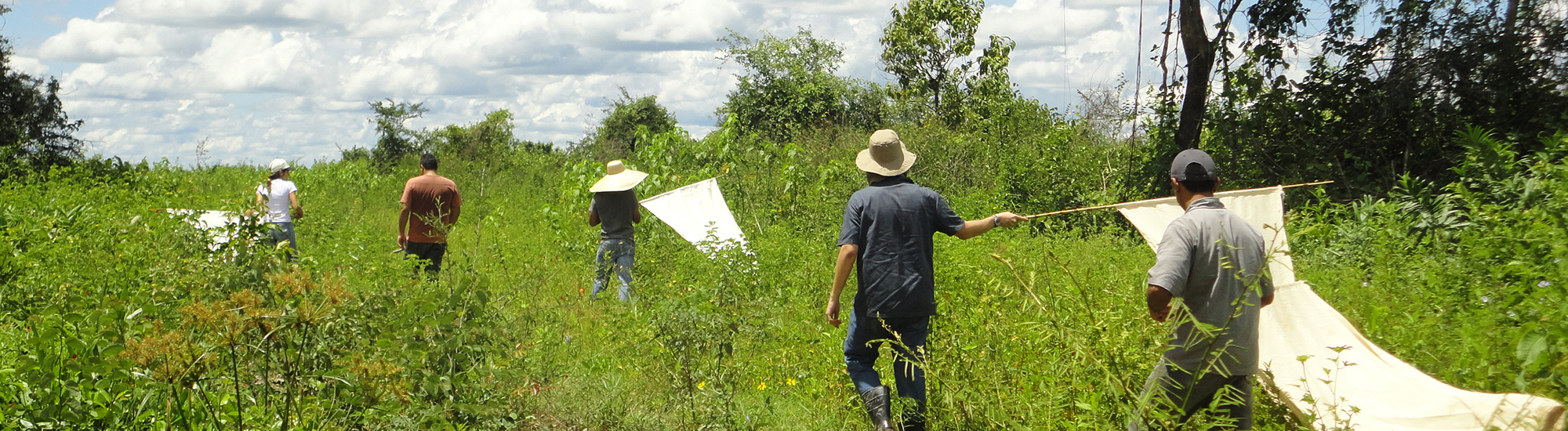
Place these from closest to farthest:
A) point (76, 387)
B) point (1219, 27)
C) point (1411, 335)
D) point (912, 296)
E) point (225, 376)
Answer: point (76, 387) < point (225, 376) < point (912, 296) < point (1411, 335) < point (1219, 27)

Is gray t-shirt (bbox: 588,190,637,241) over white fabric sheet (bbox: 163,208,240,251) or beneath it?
beneath

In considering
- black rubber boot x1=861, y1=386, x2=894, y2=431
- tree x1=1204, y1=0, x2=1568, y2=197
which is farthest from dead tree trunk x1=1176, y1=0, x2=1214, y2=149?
black rubber boot x1=861, y1=386, x2=894, y2=431

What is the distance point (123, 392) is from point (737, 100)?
929 inches

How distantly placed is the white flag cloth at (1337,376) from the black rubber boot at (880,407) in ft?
4.45

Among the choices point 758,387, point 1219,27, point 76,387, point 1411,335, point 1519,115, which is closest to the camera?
point 76,387

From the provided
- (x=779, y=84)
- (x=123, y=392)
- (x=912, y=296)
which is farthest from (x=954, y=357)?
(x=779, y=84)

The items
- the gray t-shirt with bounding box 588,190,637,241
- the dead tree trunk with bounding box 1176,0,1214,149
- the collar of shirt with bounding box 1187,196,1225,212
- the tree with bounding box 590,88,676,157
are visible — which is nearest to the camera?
the collar of shirt with bounding box 1187,196,1225,212

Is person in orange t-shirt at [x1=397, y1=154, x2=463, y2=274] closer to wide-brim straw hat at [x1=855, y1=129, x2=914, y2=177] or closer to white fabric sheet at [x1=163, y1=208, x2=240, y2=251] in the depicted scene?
white fabric sheet at [x1=163, y1=208, x2=240, y2=251]

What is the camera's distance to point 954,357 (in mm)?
4137

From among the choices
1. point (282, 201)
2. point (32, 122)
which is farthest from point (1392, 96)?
point (32, 122)

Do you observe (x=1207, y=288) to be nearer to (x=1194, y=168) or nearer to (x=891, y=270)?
(x=1194, y=168)

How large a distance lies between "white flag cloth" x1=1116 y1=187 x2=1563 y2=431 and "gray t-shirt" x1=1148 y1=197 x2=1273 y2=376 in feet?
0.35

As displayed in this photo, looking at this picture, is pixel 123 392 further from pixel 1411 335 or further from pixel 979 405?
pixel 1411 335

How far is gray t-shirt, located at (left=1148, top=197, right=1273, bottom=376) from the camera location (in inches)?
119
